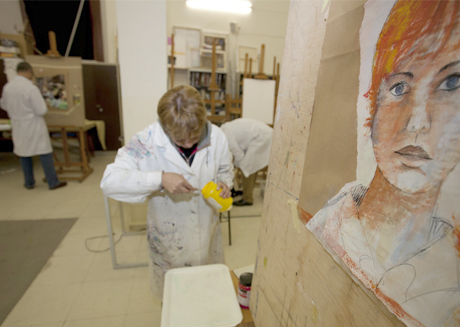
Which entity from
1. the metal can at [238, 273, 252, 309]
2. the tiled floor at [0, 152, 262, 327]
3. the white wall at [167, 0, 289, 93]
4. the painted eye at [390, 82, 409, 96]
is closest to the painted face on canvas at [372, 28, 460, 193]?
the painted eye at [390, 82, 409, 96]

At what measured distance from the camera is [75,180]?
11.4 feet

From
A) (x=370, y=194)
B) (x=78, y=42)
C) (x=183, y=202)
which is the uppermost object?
(x=78, y=42)

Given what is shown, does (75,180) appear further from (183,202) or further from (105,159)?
(183,202)

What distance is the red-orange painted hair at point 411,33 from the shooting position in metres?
0.24

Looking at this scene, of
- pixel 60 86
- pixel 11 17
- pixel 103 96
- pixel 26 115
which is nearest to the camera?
pixel 26 115

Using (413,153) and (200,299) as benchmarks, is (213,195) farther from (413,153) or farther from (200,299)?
(413,153)

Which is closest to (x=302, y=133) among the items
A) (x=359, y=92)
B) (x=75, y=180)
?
(x=359, y=92)

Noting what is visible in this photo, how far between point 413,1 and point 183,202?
1099 mm

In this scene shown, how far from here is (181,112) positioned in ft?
3.29

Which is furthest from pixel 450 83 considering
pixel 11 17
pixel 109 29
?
pixel 11 17

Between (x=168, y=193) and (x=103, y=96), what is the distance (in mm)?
4181

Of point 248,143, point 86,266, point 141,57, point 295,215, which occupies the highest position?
point 141,57

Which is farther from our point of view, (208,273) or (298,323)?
(208,273)

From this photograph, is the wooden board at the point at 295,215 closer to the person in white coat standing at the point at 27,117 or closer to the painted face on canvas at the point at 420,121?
the painted face on canvas at the point at 420,121
